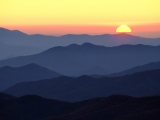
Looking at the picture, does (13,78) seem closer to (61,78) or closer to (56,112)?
(61,78)

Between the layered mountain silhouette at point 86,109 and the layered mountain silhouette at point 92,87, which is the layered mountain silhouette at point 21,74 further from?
the layered mountain silhouette at point 86,109

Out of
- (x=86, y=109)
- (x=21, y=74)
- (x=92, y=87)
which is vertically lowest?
(x=86, y=109)

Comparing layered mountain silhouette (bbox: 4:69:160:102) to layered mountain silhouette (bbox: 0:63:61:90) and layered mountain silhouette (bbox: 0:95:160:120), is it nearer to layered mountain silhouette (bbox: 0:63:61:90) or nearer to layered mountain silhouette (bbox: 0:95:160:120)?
layered mountain silhouette (bbox: 0:63:61:90)

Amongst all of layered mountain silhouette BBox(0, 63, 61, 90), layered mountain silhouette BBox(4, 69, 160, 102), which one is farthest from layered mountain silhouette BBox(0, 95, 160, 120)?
layered mountain silhouette BBox(0, 63, 61, 90)

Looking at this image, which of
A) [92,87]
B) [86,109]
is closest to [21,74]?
[92,87]

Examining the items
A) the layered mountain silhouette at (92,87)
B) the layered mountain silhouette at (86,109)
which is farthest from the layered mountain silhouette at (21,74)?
the layered mountain silhouette at (86,109)

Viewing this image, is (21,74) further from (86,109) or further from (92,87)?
(86,109)
